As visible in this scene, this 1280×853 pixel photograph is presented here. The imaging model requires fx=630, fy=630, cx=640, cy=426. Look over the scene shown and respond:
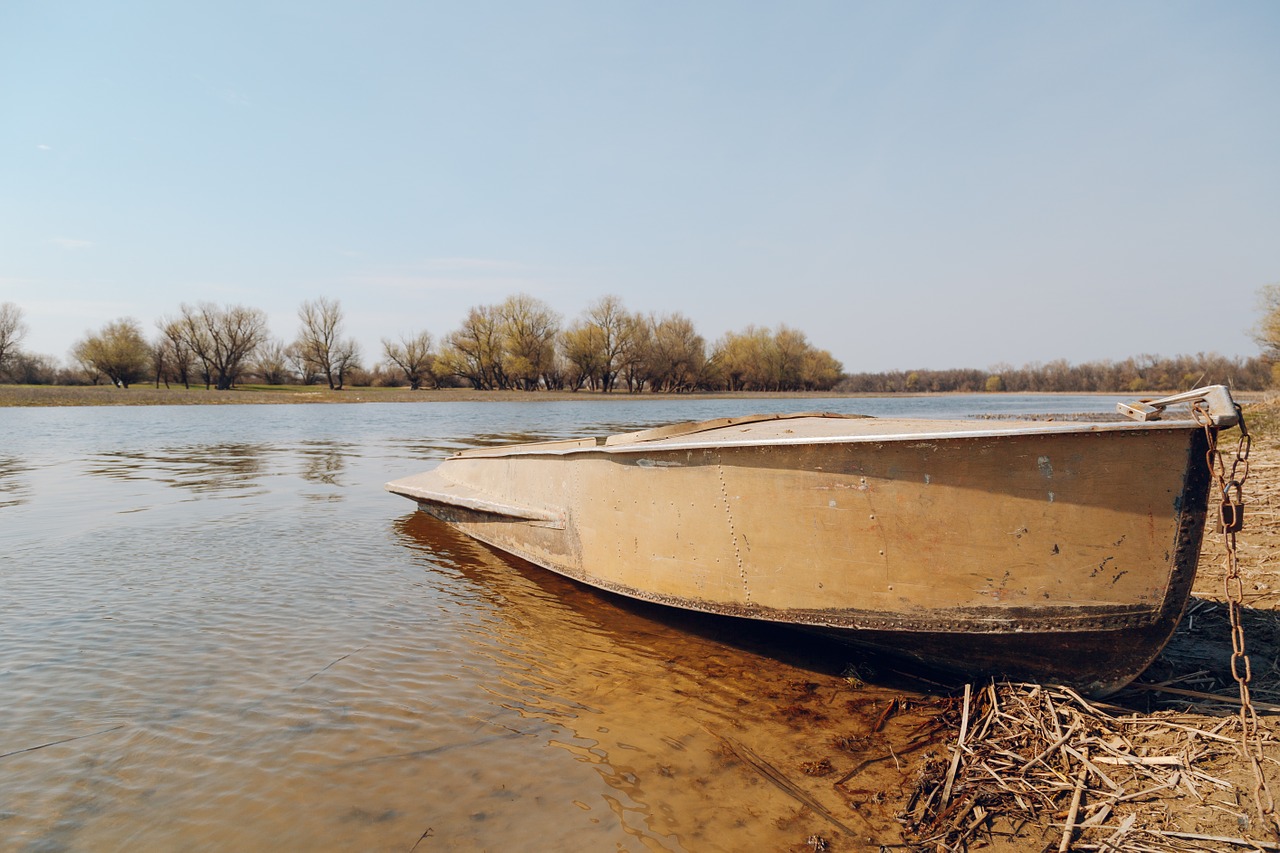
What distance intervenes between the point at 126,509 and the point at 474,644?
7.15m

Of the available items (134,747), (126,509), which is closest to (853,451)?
(134,747)

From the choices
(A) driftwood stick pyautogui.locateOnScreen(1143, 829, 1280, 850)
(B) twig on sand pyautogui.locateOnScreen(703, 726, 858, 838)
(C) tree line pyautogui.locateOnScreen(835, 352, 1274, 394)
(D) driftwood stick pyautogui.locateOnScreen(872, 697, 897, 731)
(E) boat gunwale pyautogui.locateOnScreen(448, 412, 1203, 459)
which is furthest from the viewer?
(C) tree line pyautogui.locateOnScreen(835, 352, 1274, 394)

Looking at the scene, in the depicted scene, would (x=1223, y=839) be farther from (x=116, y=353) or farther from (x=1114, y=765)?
(x=116, y=353)

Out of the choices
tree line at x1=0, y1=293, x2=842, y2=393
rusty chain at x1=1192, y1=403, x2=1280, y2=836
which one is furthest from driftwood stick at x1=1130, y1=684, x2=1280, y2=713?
tree line at x1=0, y1=293, x2=842, y2=393

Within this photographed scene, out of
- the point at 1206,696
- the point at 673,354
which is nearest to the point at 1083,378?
the point at 673,354

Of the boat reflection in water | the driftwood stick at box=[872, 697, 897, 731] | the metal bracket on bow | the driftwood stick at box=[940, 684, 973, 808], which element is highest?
the metal bracket on bow

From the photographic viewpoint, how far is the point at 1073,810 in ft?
7.67

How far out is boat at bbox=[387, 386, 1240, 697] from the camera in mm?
2781

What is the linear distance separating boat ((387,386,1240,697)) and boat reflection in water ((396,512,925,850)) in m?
0.45

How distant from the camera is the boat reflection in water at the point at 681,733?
2535 mm

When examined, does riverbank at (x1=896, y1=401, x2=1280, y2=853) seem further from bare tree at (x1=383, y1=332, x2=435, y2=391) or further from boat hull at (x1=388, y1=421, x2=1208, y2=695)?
bare tree at (x1=383, y1=332, x2=435, y2=391)

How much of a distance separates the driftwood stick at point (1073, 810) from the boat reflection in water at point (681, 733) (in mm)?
564

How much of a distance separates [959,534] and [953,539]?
38mm

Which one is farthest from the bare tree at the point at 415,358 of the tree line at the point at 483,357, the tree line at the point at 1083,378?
the tree line at the point at 1083,378
